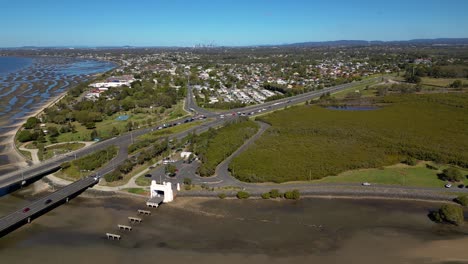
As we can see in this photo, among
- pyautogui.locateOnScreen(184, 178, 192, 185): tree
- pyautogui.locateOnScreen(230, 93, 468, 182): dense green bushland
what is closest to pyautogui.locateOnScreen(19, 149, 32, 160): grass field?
pyautogui.locateOnScreen(184, 178, 192, 185): tree

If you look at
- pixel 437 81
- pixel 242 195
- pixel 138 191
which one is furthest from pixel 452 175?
pixel 437 81

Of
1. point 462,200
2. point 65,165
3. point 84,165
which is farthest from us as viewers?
point 65,165

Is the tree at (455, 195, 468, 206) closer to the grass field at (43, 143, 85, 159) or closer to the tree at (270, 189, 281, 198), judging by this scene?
the tree at (270, 189, 281, 198)

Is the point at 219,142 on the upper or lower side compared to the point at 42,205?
upper

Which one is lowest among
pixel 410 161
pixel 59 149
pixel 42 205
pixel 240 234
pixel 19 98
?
pixel 240 234

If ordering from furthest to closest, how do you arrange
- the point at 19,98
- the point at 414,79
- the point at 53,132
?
the point at 414,79 → the point at 19,98 → the point at 53,132

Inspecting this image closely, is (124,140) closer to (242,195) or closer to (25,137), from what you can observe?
(25,137)

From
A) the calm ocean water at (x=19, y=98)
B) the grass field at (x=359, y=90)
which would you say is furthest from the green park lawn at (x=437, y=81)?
the calm ocean water at (x=19, y=98)
